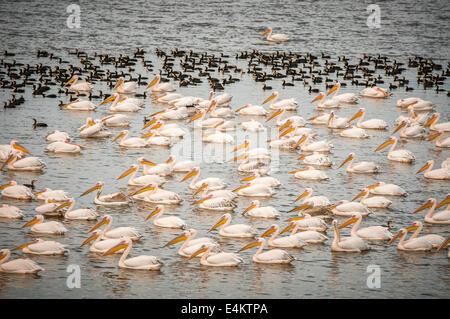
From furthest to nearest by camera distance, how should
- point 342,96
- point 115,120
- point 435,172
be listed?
1. point 342,96
2. point 115,120
3. point 435,172

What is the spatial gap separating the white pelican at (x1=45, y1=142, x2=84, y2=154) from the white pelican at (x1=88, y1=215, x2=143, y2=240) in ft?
21.2

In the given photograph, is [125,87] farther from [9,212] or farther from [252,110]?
[9,212]

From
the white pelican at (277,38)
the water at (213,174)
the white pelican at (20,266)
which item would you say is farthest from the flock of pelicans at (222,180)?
the white pelican at (277,38)

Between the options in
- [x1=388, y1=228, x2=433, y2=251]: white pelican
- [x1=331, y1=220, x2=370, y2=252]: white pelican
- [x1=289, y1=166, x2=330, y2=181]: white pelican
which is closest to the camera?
[x1=331, y1=220, x2=370, y2=252]: white pelican

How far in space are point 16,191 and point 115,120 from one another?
297 inches

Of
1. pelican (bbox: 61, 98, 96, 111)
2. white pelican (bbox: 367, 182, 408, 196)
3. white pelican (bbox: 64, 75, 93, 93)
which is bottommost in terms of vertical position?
white pelican (bbox: 367, 182, 408, 196)

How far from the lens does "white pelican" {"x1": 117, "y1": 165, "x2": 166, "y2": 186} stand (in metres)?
18.5

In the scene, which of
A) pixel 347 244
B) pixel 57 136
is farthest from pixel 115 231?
pixel 57 136

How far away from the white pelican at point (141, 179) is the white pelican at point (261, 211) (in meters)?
2.79

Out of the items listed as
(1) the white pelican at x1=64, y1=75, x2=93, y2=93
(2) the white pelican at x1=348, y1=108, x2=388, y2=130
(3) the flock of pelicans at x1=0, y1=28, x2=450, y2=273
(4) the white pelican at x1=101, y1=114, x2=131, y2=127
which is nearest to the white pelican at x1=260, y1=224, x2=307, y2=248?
(3) the flock of pelicans at x1=0, y1=28, x2=450, y2=273

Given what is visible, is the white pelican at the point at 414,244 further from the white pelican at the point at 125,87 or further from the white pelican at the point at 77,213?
the white pelican at the point at 125,87

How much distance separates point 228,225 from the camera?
51.7ft

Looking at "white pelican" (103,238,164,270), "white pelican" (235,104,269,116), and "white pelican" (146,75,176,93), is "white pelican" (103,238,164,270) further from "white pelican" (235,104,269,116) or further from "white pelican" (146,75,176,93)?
"white pelican" (146,75,176,93)

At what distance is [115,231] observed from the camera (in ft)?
48.9
